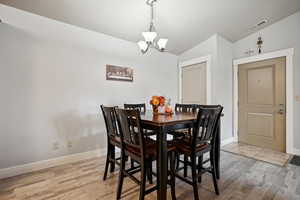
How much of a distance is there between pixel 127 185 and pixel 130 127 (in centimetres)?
91

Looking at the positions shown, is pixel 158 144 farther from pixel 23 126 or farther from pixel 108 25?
pixel 108 25

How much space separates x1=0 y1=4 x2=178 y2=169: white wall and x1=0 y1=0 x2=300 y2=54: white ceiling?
210mm

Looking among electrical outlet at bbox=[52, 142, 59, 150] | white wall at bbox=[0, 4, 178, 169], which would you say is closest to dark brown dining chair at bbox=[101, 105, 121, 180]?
white wall at bbox=[0, 4, 178, 169]

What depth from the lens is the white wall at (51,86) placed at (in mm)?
2111

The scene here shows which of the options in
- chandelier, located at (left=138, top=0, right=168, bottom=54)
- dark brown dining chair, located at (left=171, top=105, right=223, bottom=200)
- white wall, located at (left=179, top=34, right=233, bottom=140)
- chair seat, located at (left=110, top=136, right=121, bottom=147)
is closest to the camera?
dark brown dining chair, located at (left=171, top=105, right=223, bottom=200)

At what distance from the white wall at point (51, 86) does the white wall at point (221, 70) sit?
1819 mm

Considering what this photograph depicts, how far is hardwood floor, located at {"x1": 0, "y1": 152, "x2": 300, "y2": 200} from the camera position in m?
1.70

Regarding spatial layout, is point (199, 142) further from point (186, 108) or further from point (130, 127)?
point (186, 108)

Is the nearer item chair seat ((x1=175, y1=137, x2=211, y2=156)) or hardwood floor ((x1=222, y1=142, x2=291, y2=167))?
chair seat ((x1=175, y1=137, x2=211, y2=156))

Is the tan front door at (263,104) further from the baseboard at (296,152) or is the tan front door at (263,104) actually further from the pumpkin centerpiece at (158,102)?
the pumpkin centerpiece at (158,102)

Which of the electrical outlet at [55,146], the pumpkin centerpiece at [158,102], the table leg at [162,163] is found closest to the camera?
the table leg at [162,163]

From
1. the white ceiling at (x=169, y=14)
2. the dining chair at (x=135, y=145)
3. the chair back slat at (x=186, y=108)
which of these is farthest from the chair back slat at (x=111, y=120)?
the white ceiling at (x=169, y=14)

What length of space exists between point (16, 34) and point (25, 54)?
0.28m

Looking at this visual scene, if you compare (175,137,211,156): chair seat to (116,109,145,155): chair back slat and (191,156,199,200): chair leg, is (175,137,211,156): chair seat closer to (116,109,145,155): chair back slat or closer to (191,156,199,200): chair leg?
(191,156,199,200): chair leg
